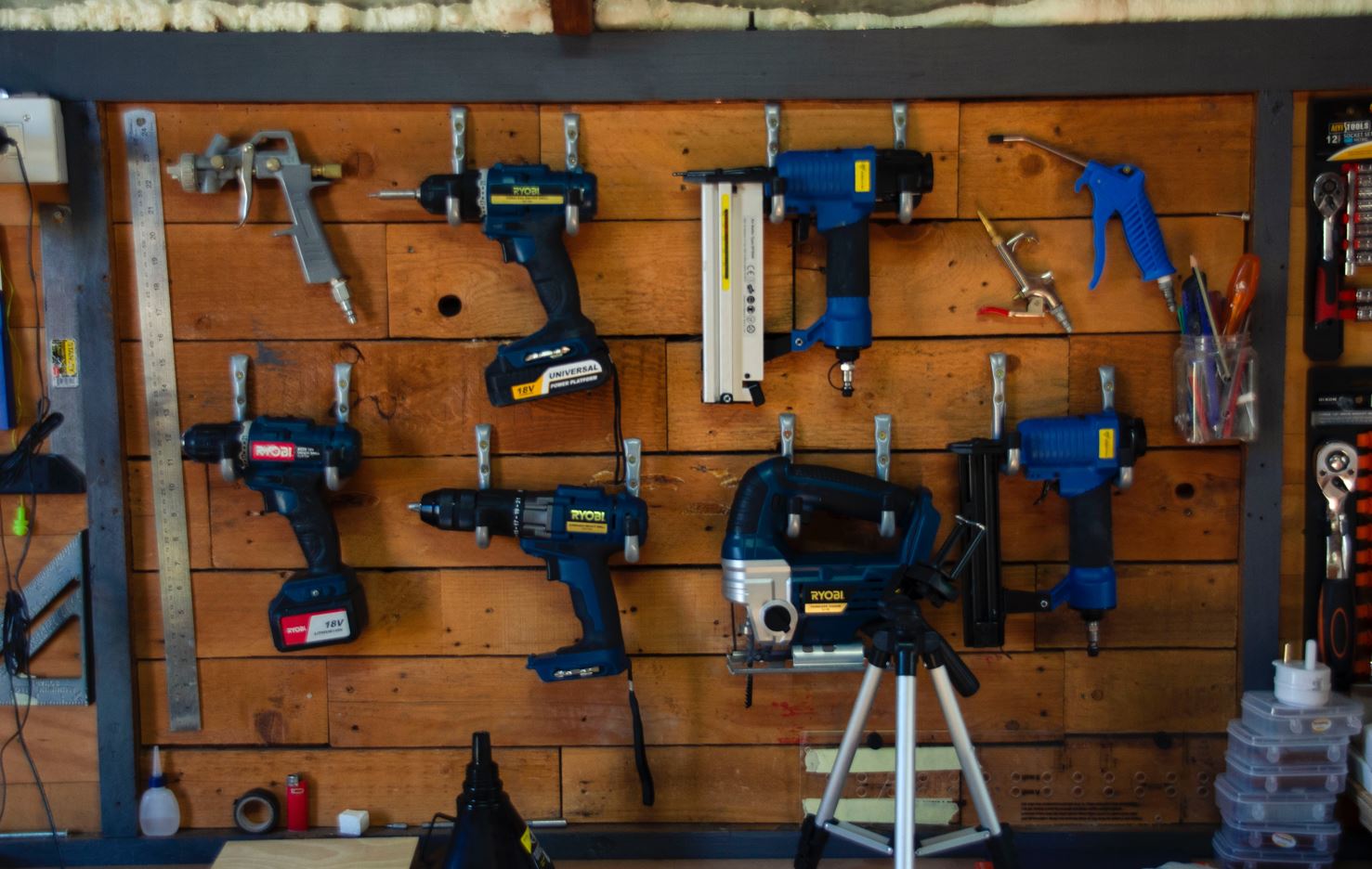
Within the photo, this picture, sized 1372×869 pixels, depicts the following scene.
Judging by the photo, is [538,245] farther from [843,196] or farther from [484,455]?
[843,196]

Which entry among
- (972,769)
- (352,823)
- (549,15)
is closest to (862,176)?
(549,15)

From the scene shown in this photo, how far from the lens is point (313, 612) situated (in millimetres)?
1604

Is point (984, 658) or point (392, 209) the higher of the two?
point (392, 209)

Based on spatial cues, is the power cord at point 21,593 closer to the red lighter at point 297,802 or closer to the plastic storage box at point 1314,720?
the red lighter at point 297,802

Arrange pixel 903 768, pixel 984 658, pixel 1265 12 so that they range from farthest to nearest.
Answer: pixel 984 658 → pixel 1265 12 → pixel 903 768

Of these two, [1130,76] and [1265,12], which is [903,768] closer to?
[1130,76]

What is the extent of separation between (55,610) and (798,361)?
1.24 meters

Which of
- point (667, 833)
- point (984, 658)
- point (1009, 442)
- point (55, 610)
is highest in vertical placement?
point (1009, 442)

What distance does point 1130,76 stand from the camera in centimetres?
157

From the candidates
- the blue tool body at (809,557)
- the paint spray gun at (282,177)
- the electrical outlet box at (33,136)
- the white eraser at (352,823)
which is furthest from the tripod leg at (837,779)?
the electrical outlet box at (33,136)

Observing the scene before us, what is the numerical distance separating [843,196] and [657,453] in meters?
0.49

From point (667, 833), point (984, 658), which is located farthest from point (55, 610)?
point (984, 658)

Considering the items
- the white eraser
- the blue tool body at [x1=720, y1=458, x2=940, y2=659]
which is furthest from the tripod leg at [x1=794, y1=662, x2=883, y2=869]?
the white eraser

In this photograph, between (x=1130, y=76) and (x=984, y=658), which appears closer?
(x=1130, y=76)
